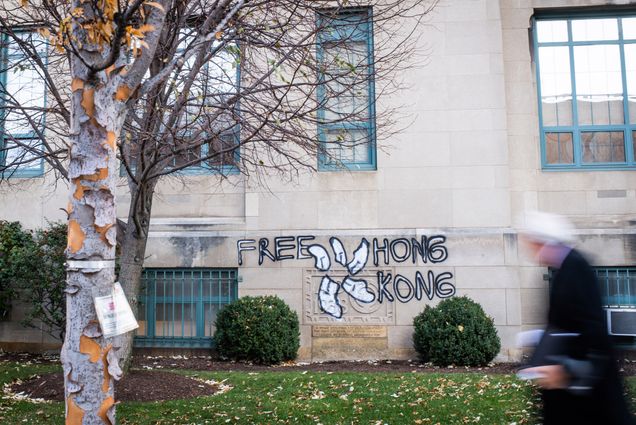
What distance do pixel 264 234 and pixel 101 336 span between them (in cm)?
746

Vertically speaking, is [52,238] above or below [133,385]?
above

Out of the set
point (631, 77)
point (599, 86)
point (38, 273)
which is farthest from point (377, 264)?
point (631, 77)

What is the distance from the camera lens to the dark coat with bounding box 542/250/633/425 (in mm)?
3646

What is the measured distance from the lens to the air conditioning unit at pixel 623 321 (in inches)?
431

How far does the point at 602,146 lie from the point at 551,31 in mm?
2538

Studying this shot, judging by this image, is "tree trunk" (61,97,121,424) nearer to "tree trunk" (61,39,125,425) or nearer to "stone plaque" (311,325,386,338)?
"tree trunk" (61,39,125,425)

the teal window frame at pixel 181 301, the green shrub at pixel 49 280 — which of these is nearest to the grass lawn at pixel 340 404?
the green shrub at pixel 49 280

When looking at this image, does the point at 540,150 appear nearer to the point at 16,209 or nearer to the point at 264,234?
the point at 264,234

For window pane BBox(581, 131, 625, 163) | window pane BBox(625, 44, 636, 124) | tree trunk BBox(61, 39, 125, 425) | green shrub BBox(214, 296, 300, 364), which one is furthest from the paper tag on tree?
window pane BBox(625, 44, 636, 124)

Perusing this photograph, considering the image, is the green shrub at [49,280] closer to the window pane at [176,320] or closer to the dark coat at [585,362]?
the window pane at [176,320]

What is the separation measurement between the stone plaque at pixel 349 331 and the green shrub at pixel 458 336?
1.04 meters

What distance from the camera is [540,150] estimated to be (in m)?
12.1

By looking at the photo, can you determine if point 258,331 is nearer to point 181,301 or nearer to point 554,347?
point 181,301

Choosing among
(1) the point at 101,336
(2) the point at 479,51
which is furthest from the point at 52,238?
(2) the point at 479,51
